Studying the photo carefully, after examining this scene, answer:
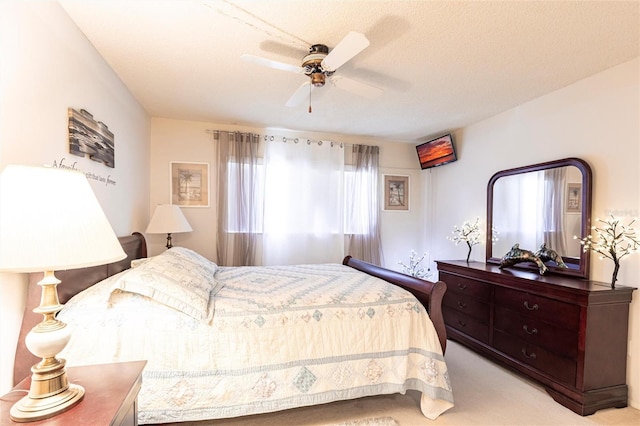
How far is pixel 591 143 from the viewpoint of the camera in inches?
101

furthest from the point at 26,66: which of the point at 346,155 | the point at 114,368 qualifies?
the point at 346,155

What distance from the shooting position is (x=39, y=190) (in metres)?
0.95

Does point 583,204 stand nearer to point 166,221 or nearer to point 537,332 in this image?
point 537,332

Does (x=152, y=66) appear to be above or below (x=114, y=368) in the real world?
above

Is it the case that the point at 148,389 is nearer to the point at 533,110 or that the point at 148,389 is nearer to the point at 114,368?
the point at 114,368

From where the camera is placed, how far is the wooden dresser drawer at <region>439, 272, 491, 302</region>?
2928mm

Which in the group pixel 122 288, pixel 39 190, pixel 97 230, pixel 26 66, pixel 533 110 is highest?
pixel 533 110

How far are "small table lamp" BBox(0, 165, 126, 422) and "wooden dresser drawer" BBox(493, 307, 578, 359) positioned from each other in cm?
291

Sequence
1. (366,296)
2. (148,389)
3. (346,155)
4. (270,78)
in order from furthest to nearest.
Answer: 1. (346,155)
2. (270,78)
3. (366,296)
4. (148,389)

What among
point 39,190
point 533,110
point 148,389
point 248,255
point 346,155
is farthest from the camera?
point 346,155

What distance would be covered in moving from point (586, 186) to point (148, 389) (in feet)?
11.4

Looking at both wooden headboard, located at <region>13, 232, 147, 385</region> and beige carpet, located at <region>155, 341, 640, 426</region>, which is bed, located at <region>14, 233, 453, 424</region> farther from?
beige carpet, located at <region>155, 341, 640, 426</region>

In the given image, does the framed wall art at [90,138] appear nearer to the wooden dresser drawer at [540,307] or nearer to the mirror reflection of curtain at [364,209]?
the mirror reflection of curtain at [364,209]

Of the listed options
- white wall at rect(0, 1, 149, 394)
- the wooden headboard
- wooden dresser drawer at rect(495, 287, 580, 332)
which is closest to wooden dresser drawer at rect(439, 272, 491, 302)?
wooden dresser drawer at rect(495, 287, 580, 332)
